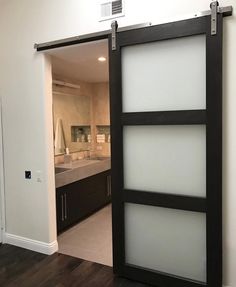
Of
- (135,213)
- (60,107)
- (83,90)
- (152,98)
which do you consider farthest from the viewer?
(83,90)

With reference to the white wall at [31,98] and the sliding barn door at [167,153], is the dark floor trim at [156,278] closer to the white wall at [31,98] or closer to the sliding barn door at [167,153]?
the sliding barn door at [167,153]

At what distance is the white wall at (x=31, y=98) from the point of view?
277 cm

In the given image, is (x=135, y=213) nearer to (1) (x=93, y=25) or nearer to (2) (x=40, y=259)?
(2) (x=40, y=259)

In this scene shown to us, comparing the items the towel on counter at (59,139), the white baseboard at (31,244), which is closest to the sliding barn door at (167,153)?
the white baseboard at (31,244)

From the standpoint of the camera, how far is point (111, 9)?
254 centimetres

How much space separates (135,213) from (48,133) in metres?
1.38

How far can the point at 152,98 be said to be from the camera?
2426 mm

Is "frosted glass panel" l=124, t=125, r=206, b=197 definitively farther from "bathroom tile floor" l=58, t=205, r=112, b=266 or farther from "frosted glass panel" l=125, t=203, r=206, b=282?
"bathroom tile floor" l=58, t=205, r=112, b=266

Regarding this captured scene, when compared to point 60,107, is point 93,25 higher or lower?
higher

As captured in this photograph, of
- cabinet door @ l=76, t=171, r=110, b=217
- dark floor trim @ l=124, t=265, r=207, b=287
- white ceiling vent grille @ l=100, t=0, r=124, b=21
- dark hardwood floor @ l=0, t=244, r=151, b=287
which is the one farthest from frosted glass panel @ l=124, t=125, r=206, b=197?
cabinet door @ l=76, t=171, r=110, b=217

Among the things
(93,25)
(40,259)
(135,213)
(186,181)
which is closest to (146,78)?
(93,25)

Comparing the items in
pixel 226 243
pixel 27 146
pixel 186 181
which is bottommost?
pixel 226 243

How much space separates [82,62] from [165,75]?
1777 millimetres

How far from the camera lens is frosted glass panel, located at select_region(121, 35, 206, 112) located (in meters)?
2.22
